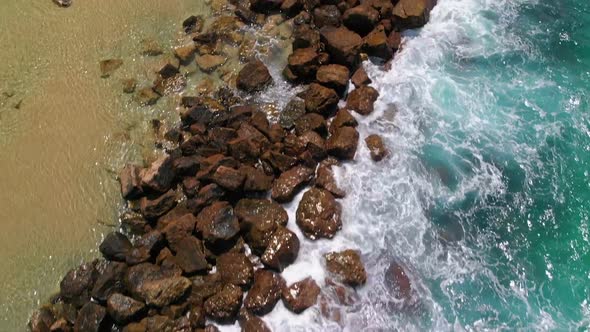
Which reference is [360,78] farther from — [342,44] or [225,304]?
[225,304]

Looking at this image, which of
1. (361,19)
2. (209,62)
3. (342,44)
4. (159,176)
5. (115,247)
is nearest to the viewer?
(115,247)

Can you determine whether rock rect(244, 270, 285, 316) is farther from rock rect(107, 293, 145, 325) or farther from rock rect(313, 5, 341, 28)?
rock rect(313, 5, 341, 28)

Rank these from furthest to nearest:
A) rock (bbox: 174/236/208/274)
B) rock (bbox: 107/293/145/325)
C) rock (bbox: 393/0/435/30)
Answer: rock (bbox: 393/0/435/30)
rock (bbox: 174/236/208/274)
rock (bbox: 107/293/145/325)

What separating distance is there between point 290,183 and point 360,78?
413cm

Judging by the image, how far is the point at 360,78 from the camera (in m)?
14.1

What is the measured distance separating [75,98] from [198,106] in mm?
4008

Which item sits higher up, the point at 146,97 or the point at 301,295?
the point at 146,97

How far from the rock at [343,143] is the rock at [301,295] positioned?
140 inches

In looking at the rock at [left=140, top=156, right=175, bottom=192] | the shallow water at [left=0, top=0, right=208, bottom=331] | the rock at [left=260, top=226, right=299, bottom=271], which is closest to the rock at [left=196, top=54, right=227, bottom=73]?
the shallow water at [left=0, top=0, right=208, bottom=331]

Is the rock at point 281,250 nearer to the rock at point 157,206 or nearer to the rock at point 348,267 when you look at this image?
the rock at point 348,267

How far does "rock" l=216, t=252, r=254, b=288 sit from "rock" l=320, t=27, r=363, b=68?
6.57m

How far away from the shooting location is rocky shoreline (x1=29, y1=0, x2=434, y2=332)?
34.7 ft

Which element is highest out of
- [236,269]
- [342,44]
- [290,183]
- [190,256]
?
[342,44]

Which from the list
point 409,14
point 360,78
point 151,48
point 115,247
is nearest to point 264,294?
point 115,247
